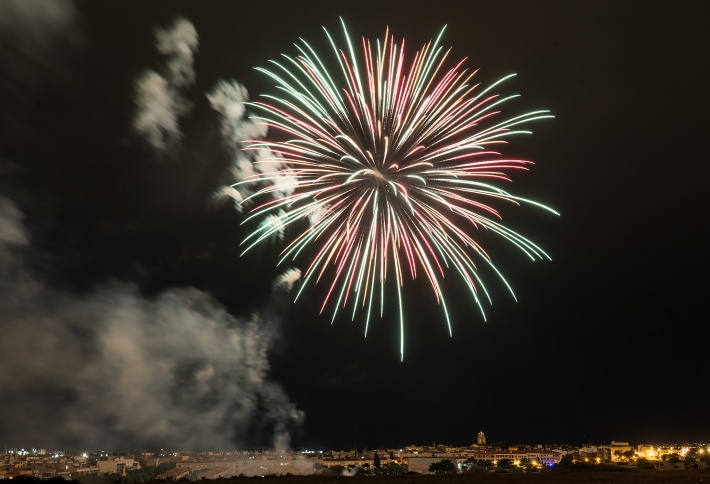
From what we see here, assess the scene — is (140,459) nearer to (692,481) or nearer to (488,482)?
(488,482)

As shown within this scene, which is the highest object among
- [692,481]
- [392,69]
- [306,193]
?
[392,69]

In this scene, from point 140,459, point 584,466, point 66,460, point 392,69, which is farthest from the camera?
point 140,459

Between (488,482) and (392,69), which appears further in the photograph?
(488,482)

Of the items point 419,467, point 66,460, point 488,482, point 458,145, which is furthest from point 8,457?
point 458,145

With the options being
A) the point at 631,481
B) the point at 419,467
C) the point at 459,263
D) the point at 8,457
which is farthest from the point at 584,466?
the point at 8,457

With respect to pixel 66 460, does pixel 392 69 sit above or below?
above

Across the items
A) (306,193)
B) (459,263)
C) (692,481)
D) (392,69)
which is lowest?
(692,481)

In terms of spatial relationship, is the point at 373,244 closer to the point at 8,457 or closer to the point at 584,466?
the point at 584,466

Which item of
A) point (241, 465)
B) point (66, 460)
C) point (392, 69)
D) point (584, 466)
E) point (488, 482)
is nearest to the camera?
point (392, 69)

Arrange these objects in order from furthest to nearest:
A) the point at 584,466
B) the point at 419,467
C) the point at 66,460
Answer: the point at 419,467 → the point at 66,460 → the point at 584,466
